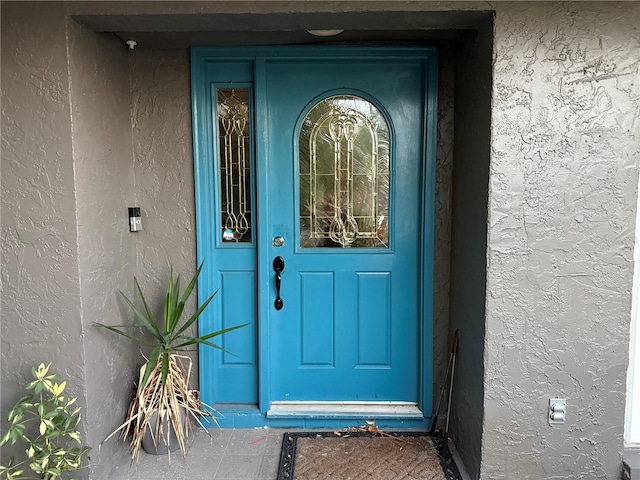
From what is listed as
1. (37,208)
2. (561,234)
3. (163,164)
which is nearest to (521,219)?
(561,234)

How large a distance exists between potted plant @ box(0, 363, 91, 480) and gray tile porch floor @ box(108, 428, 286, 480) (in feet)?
1.17

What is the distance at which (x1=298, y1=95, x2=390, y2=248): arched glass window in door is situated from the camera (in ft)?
7.93

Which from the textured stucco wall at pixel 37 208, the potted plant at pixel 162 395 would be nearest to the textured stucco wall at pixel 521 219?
the textured stucco wall at pixel 37 208

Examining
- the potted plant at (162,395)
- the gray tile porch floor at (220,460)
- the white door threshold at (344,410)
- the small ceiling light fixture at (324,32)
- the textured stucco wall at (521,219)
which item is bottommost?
the gray tile porch floor at (220,460)

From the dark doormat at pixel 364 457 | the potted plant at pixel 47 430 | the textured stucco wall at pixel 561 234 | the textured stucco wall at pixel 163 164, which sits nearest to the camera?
the potted plant at pixel 47 430

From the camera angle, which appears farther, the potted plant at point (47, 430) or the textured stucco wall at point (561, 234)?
the textured stucco wall at point (561, 234)

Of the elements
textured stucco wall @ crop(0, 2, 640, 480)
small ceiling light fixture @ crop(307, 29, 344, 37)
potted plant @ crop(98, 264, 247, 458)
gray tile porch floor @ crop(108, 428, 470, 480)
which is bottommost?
gray tile porch floor @ crop(108, 428, 470, 480)

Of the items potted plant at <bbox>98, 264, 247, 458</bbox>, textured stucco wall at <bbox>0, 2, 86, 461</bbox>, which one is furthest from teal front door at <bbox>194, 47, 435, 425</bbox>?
textured stucco wall at <bbox>0, 2, 86, 461</bbox>

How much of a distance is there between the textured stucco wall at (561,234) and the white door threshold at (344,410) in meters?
0.62

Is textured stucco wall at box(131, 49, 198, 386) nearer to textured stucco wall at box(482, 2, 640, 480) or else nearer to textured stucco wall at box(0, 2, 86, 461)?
textured stucco wall at box(0, 2, 86, 461)

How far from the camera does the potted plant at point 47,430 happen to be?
165 cm

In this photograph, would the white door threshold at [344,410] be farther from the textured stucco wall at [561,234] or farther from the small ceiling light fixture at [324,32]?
the small ceiling light fixture at [324,32]

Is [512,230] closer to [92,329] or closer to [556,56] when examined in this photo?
[556,56]

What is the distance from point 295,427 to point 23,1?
2.57m
